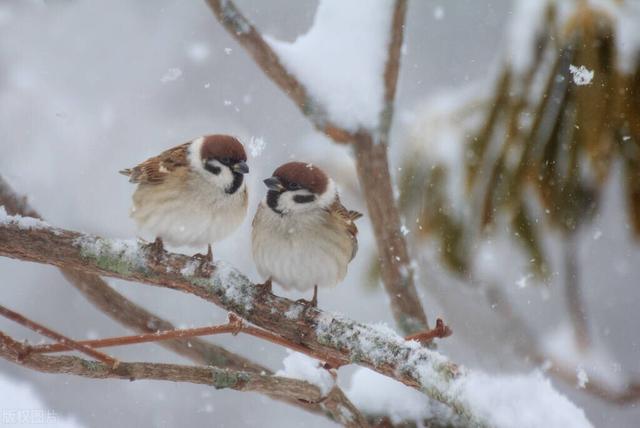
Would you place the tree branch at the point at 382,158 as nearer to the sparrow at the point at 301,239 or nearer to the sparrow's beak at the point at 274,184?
the sparrow at the point at 301,239

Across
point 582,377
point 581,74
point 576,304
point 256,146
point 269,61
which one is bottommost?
point 582,377

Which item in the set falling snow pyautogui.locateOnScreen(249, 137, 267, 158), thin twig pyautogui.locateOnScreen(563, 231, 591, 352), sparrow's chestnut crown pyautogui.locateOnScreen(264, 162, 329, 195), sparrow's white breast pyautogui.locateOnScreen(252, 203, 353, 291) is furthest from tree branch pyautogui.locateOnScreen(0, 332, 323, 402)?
thin twig pyautogui.locateOnScreen(563, 231, 591, 352)

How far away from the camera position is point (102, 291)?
267 cm

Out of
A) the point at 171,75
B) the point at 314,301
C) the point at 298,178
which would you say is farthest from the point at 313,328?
the point at 171,75

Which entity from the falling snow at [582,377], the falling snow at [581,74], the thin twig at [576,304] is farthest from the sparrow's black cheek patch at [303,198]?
the falling snow at [582,377]

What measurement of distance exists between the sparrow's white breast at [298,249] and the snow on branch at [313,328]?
1.06 feet

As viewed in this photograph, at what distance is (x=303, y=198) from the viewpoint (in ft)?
7.02

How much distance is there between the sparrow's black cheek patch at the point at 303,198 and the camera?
2.13 meters

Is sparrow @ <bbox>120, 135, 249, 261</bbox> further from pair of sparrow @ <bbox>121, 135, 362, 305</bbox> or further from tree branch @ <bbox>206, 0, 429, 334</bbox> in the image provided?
tree branch @ <bbox>206, 0, 429, 334</bbox>

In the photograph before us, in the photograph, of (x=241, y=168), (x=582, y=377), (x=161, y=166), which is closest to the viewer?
(x=241, y=168)

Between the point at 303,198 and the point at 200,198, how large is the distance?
28cm

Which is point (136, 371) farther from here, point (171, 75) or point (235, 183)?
point (171, 75)

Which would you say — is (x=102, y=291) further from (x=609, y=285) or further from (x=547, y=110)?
(x=609, y=285)

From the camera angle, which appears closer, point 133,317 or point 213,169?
point 213,169
